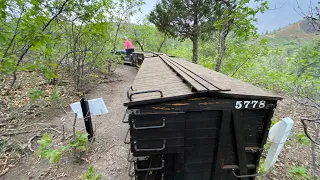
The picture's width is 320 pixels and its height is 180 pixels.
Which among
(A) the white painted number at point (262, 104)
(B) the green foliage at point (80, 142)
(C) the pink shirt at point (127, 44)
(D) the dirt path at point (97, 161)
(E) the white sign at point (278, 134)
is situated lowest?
(D) the dirt path at point (97, 161)

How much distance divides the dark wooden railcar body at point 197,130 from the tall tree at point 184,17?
29.5 ft

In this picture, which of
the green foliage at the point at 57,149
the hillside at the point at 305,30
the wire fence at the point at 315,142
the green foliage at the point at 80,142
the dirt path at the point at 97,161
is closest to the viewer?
the wire fence at the point at 315,142

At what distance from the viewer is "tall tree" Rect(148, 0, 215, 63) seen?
32.7 feet

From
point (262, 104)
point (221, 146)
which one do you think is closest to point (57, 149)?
point (221, 146)

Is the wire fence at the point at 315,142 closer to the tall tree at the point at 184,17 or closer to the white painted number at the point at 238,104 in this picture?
the white painted number at the point at 238,104

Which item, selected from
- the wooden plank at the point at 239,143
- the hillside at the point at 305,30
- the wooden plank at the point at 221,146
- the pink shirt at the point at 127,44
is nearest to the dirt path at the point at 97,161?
the wooden plank at the point at 221,146

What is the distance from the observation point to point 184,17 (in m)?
10.3

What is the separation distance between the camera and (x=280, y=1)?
225 inches

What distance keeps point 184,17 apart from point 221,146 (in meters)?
9.83

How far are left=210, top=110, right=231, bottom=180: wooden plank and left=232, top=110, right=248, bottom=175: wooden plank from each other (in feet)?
0.31

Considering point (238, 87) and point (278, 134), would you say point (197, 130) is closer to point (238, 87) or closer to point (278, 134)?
point (238, 87)

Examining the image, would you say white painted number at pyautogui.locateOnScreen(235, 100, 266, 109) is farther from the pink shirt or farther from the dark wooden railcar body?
the pink shirt

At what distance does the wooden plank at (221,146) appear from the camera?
2039mm

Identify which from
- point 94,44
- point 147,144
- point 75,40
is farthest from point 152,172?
point 94,44
